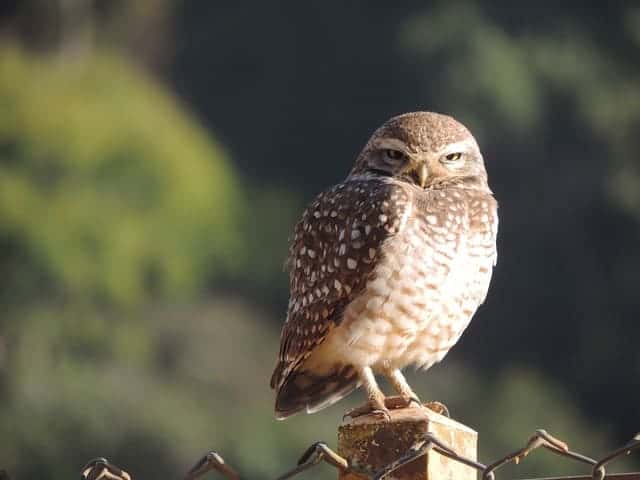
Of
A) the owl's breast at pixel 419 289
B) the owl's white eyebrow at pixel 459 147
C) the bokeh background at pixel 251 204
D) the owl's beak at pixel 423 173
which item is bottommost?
the owl's breast at pixel 419 289

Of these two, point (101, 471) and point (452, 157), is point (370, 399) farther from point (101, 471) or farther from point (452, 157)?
point (101, 471)

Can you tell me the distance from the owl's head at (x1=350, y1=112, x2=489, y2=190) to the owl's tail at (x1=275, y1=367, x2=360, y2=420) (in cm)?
61

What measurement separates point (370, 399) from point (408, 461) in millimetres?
1143

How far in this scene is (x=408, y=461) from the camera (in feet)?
10.3

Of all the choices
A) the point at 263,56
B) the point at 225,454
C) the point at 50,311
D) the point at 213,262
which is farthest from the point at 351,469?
the point at 263,56

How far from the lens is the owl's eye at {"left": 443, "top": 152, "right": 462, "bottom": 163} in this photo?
4.95 meters

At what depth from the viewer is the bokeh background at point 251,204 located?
18531mm

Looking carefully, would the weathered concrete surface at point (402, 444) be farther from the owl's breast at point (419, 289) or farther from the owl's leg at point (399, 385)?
the owl's breast at point (419, 289)

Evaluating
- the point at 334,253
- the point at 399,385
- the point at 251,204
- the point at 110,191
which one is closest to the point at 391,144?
the point at 334,253

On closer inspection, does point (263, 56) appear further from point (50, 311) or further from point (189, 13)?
point (50, 311)

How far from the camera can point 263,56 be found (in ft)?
80.9

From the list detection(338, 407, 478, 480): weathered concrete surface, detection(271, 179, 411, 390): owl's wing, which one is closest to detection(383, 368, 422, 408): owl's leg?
detection(271, 179, 411, 390): owl's wing

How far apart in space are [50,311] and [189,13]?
6.88m

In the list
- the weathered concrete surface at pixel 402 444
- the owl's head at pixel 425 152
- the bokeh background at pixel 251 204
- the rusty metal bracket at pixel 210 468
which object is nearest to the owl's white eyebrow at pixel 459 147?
the owl's head at pixel 425 152
